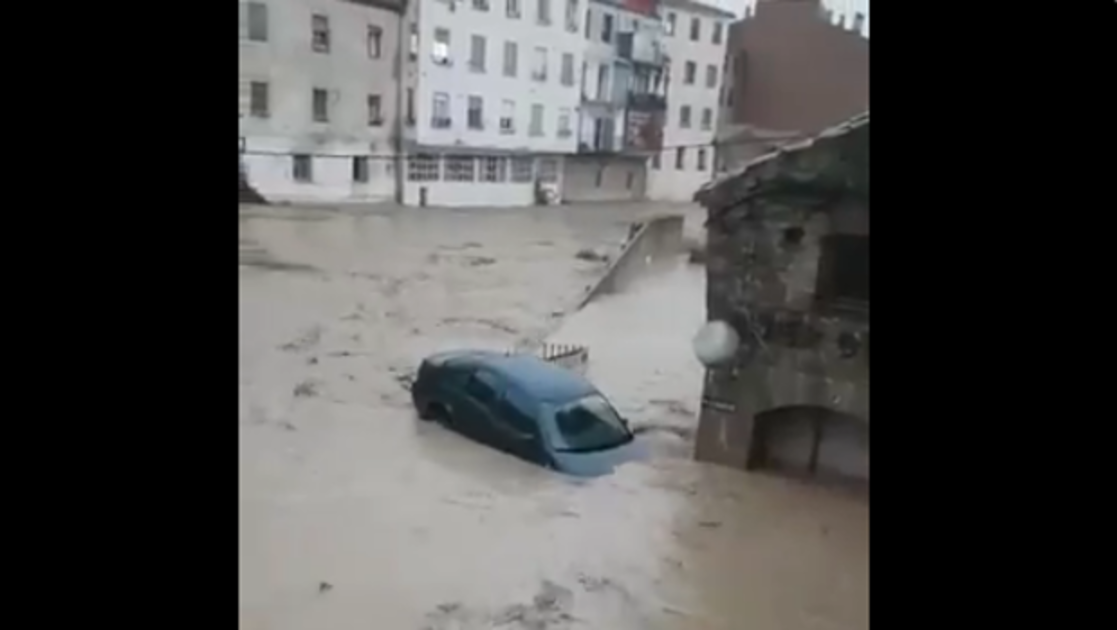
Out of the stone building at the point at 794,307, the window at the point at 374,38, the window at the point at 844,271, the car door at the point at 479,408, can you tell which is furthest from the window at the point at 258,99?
the window at the point at 844,271

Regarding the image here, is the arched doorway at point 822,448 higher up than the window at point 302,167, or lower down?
lower down

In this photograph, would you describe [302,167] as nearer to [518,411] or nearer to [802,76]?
[518,411]

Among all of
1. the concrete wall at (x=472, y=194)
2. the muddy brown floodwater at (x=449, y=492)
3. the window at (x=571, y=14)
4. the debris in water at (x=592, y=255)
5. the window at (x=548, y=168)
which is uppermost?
the window at (x=571, y=14)

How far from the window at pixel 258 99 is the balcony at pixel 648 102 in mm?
342

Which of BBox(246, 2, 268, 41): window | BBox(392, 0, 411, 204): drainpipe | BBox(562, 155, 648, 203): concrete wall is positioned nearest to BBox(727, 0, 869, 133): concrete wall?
BBox(562, 155, 648, 203): concrete wall

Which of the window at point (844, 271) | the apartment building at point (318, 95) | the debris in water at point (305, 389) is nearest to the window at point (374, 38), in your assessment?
the apartment building at point (318, 95)

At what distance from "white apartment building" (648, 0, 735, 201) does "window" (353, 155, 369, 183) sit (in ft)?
0.89

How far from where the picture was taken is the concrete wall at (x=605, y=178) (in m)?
1.14

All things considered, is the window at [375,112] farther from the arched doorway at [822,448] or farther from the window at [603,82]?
the arched doorway at [822,448]

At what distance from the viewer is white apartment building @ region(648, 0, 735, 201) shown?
1.14m

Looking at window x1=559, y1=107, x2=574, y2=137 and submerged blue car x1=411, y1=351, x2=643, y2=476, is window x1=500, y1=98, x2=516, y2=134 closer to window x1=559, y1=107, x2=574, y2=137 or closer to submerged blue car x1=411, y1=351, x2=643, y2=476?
window x1=559, y1=107, x2=574, y2=137

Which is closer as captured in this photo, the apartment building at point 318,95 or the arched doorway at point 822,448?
the apartment building at point 318,95
